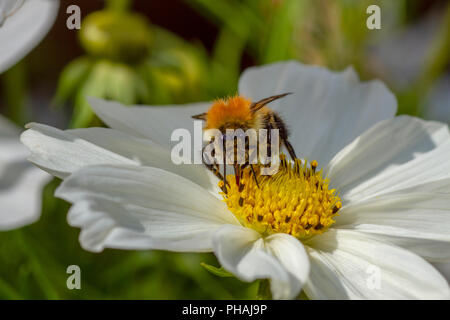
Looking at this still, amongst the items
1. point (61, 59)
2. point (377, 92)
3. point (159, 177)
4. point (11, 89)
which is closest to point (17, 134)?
point (11, 89)

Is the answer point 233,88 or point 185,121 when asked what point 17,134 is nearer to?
point 185,121

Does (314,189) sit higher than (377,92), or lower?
lower

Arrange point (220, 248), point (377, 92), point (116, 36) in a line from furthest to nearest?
point (116, 36) < point (377, 92) < point (220, 248)

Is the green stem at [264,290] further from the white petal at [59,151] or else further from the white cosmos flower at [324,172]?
the white petal at [59,151]

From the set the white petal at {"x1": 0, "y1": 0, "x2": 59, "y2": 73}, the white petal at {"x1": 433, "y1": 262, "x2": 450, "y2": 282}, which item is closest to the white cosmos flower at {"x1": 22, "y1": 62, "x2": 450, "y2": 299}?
the white petal at {"x1": 0, "y1": 0, "x2": 59, "y2": 73}

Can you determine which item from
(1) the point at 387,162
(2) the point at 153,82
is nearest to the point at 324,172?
(1) the point at 387,162

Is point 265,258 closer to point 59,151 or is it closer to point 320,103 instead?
point 59,151

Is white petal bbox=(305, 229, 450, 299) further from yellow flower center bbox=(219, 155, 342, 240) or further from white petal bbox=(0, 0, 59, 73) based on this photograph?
white petal bbox=(0, 0, 59, 73)
